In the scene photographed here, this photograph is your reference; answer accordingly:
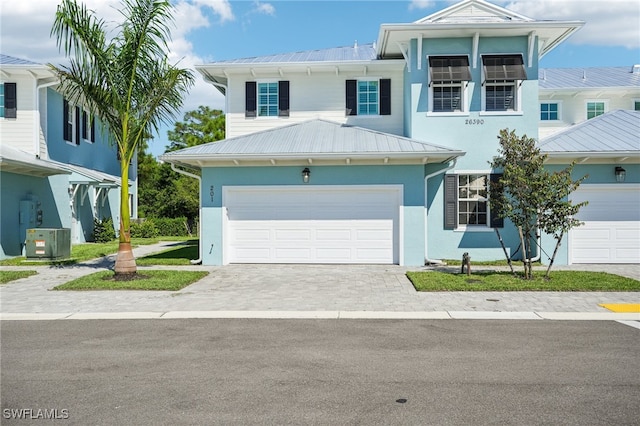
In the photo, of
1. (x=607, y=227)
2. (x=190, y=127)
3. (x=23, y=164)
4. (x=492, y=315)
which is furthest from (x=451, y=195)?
(x=190, y=127)

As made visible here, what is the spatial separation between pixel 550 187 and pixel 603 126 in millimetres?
6719

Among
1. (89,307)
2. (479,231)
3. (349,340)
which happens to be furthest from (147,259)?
(349,340)

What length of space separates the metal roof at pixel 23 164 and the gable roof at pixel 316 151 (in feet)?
17.7

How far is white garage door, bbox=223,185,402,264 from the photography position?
15781mm

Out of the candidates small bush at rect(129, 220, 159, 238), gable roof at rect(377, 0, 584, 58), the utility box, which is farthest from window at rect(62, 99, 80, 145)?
gable roof at rect(377, 0, 584, 58)

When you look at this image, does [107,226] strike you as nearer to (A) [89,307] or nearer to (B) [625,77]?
(A) [89,307]

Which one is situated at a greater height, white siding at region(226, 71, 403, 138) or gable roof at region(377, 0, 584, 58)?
gable roof at region(377, 0, 584, 58)

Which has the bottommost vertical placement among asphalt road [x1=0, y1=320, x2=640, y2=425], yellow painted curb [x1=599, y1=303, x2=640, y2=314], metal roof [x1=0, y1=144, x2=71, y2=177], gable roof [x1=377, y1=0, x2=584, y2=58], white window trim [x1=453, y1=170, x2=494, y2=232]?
asphalt road [x1=0, y1=320, x2=640, y2=425]

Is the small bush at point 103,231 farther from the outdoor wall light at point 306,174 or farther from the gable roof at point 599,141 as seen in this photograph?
the gable roof at point 599,141

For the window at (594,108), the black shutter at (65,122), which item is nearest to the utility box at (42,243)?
the black shutter at (65,122)

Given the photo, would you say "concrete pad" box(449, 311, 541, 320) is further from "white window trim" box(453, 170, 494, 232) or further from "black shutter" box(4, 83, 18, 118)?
"black shutter" box(4, 83, 18, 118)

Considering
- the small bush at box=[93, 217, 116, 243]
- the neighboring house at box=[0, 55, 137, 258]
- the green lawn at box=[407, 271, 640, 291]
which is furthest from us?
the small bush at box=[93, 217, 116, 243]

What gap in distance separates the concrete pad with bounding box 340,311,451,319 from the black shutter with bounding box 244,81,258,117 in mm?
11137

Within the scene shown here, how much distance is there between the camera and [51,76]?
20.6 m
